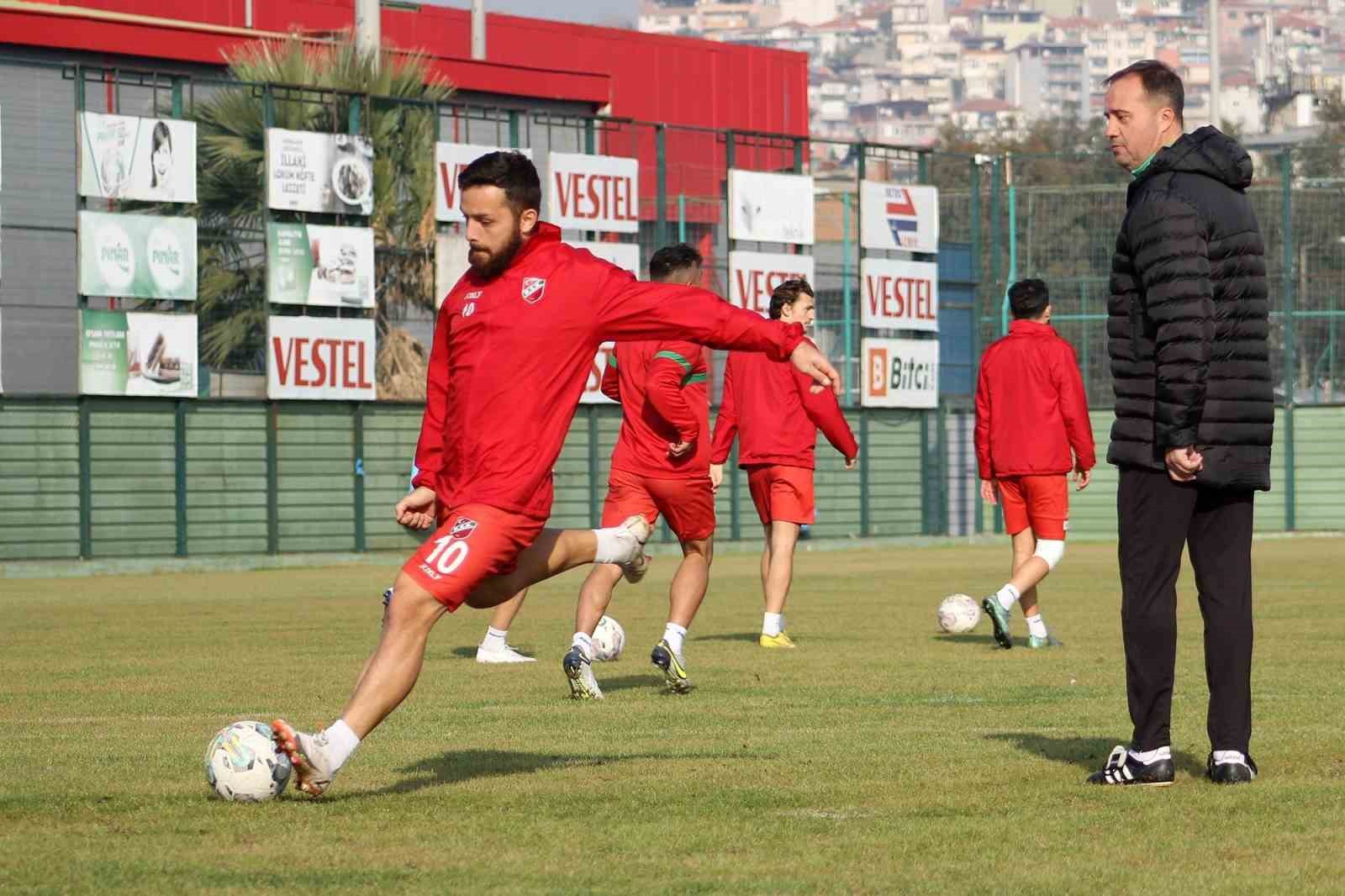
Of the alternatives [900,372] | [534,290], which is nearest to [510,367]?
[534,290]

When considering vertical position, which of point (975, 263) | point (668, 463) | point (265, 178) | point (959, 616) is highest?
point (265, 178)

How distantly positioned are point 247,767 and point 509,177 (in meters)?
2.18

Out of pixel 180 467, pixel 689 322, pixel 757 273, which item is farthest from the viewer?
pixel 757 273

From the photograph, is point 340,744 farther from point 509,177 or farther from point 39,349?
point 39,349

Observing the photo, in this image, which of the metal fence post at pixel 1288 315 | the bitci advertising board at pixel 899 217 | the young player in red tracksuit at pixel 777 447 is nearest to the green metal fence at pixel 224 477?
the bitci advertising board at pixel 899 217

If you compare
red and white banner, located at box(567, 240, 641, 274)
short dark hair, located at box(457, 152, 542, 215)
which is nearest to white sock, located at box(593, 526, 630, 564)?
short dark hair, located at box(457, 152, 542, 215)

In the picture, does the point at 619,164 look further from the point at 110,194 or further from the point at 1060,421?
the point at 1060,421

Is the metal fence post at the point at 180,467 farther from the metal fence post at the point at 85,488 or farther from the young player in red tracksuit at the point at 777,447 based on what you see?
the young player in red tracksuit at the point at 777,447

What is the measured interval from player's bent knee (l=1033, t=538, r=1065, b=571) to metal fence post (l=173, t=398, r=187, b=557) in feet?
52.3

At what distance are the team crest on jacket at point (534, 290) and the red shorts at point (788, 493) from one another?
671 centimetres

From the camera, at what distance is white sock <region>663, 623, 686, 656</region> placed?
11156 millimetres

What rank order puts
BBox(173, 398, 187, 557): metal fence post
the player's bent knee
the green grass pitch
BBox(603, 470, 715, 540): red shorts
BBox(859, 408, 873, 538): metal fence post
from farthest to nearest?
1. BBox(859, 408, 873, 538): metal fence post
2. BBox(173, 398, 187, 557): metal fence post
3. the player's bent knee
4. BBox(603, 470, 715, 540): red shorts
5. the green grass pitch

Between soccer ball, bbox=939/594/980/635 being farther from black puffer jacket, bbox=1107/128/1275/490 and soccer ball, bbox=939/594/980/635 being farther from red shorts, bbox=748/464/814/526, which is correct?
black puffer jacket, bbox=1107/128/1275/490

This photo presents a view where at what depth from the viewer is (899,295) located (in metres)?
35.1
